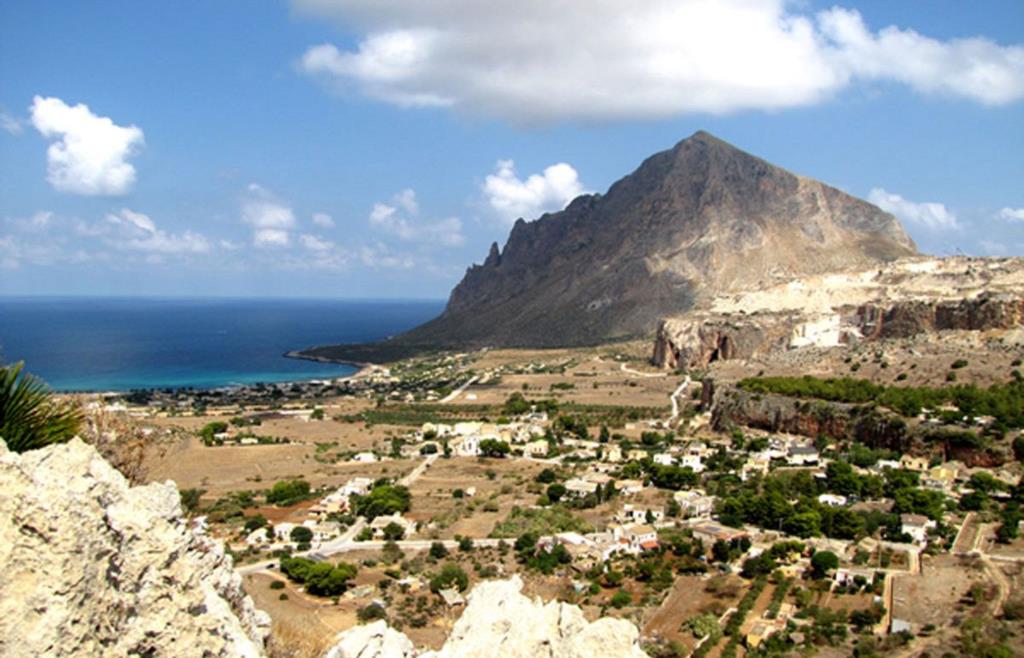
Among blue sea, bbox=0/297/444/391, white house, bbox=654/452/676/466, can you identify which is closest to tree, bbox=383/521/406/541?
white house, bbox=654/452/676/466

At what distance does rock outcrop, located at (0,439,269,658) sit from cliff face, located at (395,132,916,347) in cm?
10090

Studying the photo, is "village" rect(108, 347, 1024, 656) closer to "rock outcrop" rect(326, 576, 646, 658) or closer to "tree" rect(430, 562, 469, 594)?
"tree" rect(430, 562, 469, 594)

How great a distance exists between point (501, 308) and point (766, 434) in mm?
93680

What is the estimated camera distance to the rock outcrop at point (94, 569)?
12.0 feet

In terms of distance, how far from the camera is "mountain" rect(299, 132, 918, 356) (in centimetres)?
11144

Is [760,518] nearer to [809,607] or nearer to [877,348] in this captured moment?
[809,607]

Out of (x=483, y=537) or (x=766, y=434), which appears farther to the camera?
(x=766, y=434)

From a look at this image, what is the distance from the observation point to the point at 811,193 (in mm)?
124562

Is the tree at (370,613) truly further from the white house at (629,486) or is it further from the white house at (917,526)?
the white house at (917,526)

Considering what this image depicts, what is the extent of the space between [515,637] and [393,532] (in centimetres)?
2244

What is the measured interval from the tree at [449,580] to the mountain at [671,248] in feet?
271

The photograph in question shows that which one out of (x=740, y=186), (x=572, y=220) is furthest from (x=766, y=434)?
(x=572, y=220)

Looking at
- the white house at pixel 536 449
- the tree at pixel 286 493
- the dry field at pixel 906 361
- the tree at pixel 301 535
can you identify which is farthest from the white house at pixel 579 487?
the dry field at pixel 906 361

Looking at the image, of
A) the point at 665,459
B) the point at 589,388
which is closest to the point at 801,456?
the point at 665,459
